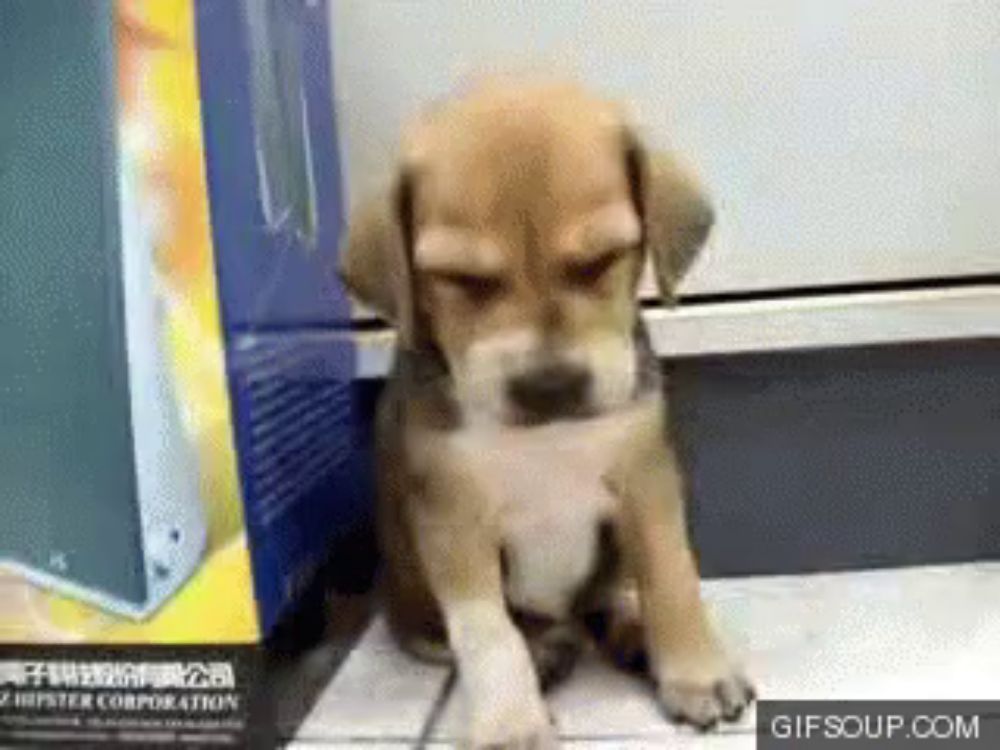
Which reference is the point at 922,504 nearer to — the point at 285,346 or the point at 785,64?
the point at 785,64

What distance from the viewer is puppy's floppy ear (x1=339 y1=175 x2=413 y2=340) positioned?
88 cm

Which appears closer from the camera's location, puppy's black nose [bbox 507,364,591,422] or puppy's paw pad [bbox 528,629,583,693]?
puppy's black nose [bbox 507,364,591,422]

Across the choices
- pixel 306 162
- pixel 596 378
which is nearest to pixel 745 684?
pixel 596 378

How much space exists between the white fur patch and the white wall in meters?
0.21

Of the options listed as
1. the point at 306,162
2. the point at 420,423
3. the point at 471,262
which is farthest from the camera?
the point at 306,162

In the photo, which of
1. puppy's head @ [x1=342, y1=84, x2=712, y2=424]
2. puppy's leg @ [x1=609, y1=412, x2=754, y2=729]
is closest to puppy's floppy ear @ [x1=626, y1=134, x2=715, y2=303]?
puppy's head @ [x1=342, y1=84, x2=712, y2=424]

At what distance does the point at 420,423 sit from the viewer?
95cm

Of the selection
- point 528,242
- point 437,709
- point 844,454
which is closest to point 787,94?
point 844,454

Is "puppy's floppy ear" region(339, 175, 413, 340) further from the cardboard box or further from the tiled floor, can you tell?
the tiled floor

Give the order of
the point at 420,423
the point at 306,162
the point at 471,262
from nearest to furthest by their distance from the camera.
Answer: the point at 471,262 < the point at 420,423 < the point at 306,162

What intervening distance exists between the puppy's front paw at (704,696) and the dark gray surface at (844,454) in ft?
0.79

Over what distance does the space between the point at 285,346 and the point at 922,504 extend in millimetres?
439

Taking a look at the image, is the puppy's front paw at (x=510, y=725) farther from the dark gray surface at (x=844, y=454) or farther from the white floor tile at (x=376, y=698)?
the dark gray surface at (x=844, y=454)

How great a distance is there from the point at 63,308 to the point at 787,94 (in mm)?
492
